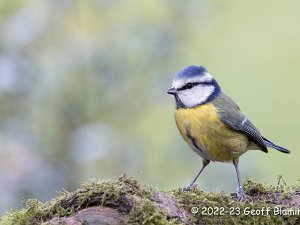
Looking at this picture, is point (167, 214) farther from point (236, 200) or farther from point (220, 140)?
point (220, 140)

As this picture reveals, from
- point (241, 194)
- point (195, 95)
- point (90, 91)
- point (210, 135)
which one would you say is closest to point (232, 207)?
point (241, 194)

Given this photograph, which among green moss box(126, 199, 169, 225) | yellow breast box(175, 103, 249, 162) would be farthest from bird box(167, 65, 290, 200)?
green moss box(126, 199, 169, 225)

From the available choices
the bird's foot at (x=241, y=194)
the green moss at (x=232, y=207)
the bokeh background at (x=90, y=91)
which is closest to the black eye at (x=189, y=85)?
the bokeh background at (x=90, y=91)

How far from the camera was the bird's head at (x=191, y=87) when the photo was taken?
12.0 feet

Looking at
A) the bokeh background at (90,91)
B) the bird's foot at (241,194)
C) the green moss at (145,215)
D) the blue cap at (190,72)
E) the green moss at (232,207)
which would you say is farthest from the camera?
the bokeh background at (90,91)

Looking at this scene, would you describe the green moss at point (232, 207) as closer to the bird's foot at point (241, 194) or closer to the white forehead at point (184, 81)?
the bird's foot at point (241, 194)

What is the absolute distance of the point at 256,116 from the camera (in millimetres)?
7531

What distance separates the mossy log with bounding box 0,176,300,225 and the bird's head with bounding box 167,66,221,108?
32.7 inches

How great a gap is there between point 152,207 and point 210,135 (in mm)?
1110

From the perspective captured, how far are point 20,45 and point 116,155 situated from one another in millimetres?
805

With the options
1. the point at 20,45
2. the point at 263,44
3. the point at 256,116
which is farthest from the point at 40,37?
the point at 263,44

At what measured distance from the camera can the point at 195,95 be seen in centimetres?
368

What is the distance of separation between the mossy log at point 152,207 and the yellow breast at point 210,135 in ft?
1.97

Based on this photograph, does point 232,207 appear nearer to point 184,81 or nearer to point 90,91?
point 184,81
